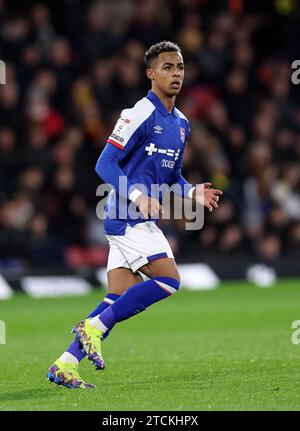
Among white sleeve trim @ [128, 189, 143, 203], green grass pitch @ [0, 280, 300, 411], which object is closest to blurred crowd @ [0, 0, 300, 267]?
green grass pitch @ [0, 280, 300, 411]

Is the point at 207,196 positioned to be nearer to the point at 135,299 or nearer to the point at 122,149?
the point at 122,149

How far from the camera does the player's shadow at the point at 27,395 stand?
680 cm

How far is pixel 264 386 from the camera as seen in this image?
701 centimetres

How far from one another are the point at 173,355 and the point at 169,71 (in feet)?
9.07

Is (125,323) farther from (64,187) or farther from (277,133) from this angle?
(277,133)

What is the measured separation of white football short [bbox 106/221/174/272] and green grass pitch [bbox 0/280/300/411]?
839mm

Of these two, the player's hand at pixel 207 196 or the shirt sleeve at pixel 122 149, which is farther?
the player's hand at pixel 207 196

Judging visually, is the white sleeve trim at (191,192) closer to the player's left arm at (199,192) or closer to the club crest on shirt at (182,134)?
the player's left arm at (199,192)

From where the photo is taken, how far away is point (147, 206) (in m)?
6.98
